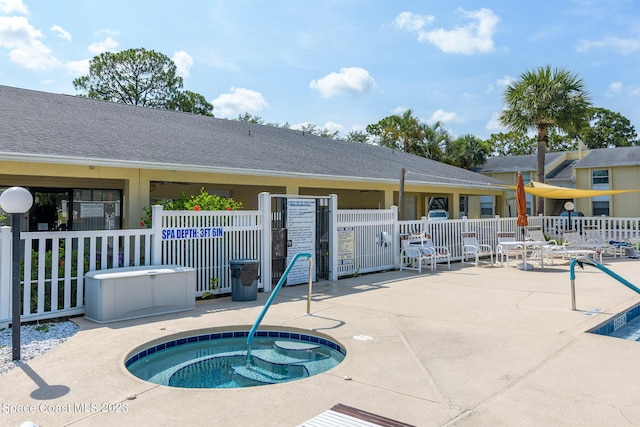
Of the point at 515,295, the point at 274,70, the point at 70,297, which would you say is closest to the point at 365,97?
the point at 274,70

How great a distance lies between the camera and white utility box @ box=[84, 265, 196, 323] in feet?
23.0

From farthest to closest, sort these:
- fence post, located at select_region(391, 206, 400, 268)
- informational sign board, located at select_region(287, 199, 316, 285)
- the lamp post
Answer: fence post, located at select_region(391, 206, 400, 268), informational sign board, located at select_region(287, 199, 316, 285), the lamp post

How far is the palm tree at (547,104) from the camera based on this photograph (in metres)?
21.7

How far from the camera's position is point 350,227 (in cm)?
1198

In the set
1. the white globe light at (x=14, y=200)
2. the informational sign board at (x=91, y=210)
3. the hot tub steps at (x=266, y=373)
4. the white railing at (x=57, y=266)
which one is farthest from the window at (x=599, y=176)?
the white globe light at (x=14, y=200)

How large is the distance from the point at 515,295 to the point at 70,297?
846cm

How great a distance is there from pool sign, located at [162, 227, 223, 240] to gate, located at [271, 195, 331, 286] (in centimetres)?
147

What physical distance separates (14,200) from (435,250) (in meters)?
11.2

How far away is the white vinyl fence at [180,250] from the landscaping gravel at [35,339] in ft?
1.11

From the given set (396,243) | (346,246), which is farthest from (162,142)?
(396,243)

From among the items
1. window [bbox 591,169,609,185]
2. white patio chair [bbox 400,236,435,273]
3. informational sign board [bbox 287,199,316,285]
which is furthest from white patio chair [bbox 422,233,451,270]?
window [bbox 591,169,609,185]

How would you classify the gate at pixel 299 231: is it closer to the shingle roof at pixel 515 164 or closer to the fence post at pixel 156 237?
the fence post at pixel 156 237

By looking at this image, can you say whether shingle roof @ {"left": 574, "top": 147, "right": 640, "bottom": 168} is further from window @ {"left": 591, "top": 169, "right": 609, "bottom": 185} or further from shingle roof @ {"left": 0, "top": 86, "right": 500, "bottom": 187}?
shingle roof @ {"left": 0, "top": 86, "right": 500, "bottom": 187}

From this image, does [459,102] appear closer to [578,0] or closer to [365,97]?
[365,97]
